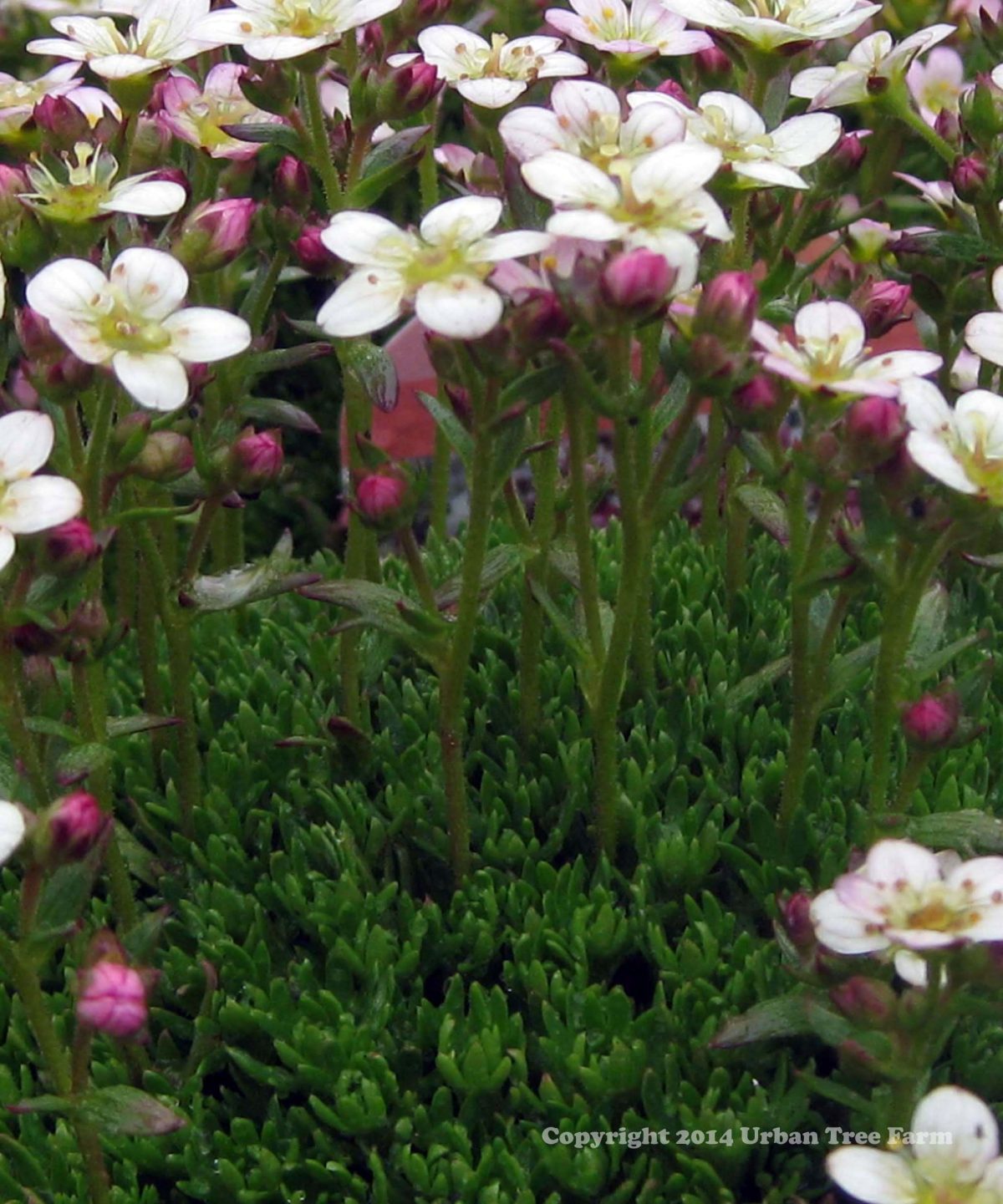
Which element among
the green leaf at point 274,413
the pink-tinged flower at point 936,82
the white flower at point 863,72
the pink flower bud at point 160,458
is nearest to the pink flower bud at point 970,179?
the white flower at point 863,72

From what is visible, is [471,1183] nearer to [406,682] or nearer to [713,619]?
[406,682]

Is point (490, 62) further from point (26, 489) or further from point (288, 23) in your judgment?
point (26, 489)

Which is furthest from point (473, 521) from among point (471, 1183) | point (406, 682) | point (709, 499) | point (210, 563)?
point (210, 563)

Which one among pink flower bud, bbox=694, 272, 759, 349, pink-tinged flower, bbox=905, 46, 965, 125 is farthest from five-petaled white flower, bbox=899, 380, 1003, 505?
pink-tinged flower, bbox=905, 46, 965, 125

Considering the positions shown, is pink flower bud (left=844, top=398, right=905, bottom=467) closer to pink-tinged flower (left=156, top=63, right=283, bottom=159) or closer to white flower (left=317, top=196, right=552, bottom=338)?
white flower (left=317, top=196, right=552, bottom=338)

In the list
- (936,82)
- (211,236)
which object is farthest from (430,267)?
(936,82)

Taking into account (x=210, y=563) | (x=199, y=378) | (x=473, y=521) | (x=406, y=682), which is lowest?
(x=210, y=563)
